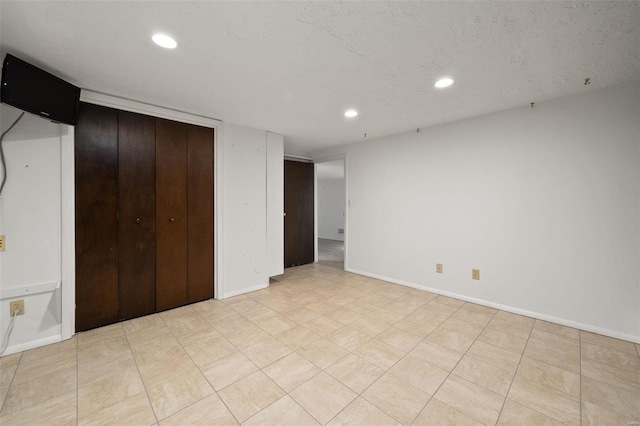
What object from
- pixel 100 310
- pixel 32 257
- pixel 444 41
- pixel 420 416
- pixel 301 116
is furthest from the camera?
pixel 301 116

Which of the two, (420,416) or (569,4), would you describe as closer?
(569,4)

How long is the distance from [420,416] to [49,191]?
3414 mm

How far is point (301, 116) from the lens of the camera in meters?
3.08

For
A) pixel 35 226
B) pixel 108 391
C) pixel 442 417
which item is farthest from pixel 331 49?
pixel 35 226

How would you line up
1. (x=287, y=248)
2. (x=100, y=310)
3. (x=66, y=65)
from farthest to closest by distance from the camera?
(x=287, y=248) < (x=100, y=310) < (x=66, y=65)

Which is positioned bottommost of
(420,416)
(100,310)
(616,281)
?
(420,416)

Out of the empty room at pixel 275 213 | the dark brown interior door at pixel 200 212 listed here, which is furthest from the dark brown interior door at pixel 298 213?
the dark brown interior door at pixel 200 212

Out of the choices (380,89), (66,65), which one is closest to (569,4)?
(380,89)

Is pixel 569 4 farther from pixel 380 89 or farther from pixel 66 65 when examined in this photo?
pixel 66 65

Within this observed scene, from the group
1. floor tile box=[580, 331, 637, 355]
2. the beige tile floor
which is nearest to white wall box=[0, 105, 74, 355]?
the beige tile floor

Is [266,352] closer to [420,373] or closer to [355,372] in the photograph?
[355,372]

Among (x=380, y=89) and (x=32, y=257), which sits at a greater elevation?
(x=380, y=89)

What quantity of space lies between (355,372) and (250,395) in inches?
29.8

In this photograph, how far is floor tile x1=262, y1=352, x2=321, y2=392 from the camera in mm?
1728
